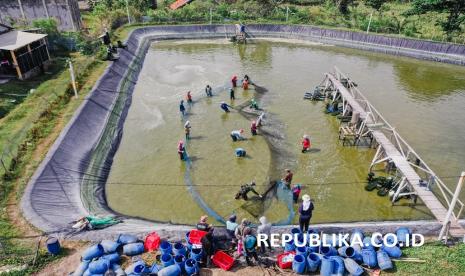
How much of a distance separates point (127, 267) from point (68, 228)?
3.40 meters

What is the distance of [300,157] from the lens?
71.3 feet

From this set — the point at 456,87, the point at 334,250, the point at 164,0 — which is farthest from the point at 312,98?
the point at 164,0

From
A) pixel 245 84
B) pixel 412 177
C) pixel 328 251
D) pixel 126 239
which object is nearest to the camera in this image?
pixel 328 251

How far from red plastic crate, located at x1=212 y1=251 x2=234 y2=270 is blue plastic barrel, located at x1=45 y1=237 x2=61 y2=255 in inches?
223

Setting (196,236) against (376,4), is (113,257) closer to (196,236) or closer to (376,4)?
(196,236)

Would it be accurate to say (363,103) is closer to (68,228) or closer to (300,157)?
(300,157)

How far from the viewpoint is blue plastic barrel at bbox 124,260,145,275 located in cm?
1172

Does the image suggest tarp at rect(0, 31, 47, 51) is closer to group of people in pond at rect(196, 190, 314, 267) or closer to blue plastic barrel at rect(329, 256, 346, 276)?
group of people in pond at rect(196, 190, 314, 267)

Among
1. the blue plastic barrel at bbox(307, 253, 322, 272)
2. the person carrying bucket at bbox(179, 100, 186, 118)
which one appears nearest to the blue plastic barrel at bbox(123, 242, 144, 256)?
the blue plastic barrel at bbox(307, 253, 322, 272)

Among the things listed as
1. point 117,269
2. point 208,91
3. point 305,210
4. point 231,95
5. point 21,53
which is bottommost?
point 117,269

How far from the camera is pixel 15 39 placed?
97.3 ft

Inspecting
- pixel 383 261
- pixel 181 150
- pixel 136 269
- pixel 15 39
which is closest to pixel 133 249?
pixel 136 269

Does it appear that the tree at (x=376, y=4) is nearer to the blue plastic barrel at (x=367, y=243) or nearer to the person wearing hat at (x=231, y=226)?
the blue plastic barrel at (x=367, y=243)

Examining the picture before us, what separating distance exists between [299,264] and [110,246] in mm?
6815
